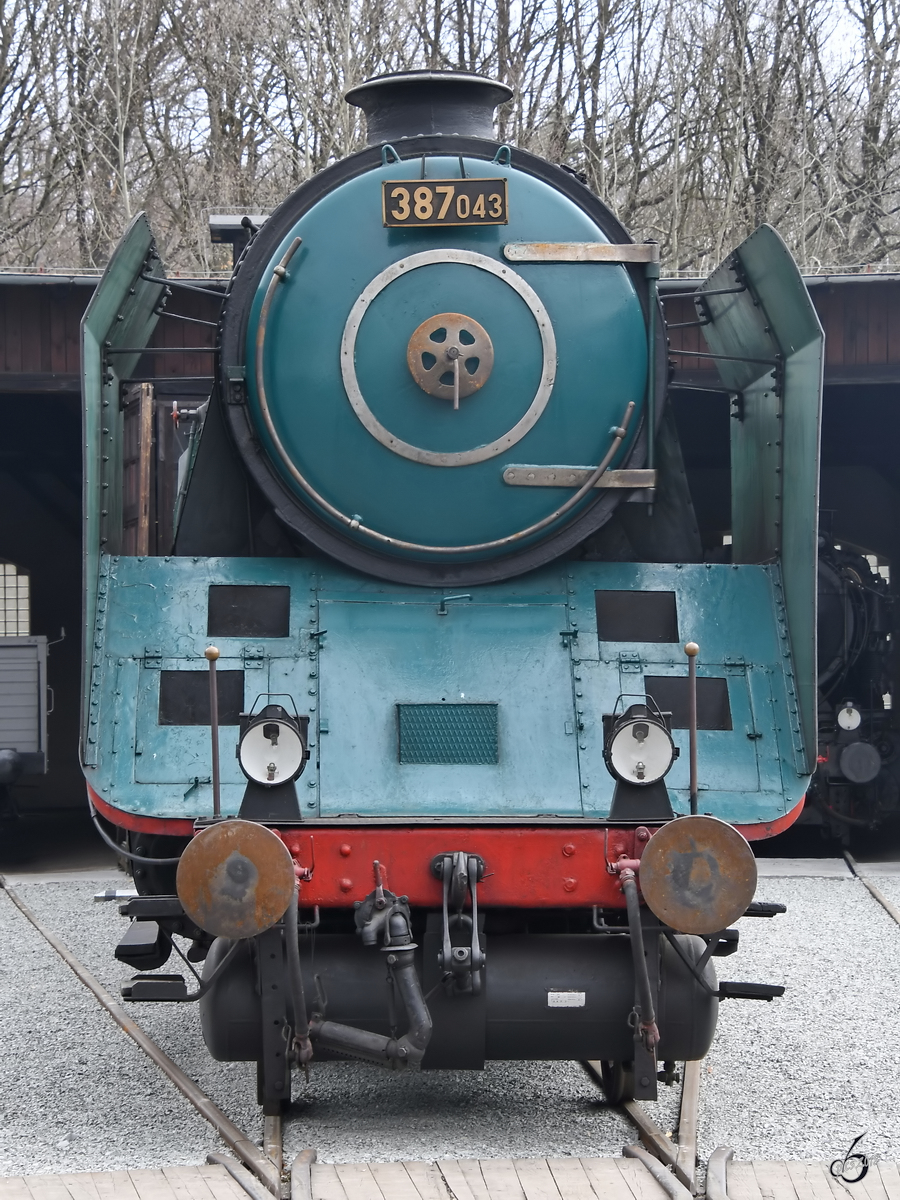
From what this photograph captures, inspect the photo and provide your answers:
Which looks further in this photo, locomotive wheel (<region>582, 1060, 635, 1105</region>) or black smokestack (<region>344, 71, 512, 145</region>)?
black smokestack (<region>344, 71, 512, 145</region>)

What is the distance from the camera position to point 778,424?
4691mm

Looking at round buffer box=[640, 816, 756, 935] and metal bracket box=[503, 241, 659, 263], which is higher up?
metal bracket box=[503, 241, 659, 263]

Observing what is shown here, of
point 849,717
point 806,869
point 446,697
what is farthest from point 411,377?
point 849,717

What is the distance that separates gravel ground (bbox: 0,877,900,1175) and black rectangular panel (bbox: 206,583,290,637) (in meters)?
1.36

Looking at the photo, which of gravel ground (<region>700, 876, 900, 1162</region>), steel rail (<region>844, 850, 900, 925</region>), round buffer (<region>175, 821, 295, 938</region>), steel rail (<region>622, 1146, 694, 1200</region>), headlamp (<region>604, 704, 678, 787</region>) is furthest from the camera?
steel rail (<region>844, 850, 900, 925</region>)

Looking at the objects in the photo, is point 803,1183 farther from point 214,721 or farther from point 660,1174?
point 214,721

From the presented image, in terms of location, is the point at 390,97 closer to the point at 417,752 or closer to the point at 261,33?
the point at 417,752

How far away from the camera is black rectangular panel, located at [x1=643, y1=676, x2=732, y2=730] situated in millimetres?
4293

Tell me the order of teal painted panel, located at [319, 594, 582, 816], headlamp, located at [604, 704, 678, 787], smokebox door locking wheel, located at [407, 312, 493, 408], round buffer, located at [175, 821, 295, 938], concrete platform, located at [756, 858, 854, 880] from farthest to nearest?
concrete platform, located at [756, 858, 854, 880] → smokebox door locking wheel, located at [407, 312, 493, 408] → teal painted panel, located at [319, 594, 582, 816] → headlamp, located at [604, 704, 678, 787] → round buffer, located at [175, 821, 295, 938]

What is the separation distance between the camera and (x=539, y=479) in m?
4.45

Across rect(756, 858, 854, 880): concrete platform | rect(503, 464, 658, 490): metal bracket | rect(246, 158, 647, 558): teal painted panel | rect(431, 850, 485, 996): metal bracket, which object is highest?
rect(246, 158, 647, 558): teal painted panel

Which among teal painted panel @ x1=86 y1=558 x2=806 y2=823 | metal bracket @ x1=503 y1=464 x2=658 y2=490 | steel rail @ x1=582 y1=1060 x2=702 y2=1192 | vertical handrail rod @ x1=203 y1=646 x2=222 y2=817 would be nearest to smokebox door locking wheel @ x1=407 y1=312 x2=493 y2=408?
metal bracket @ x1=503 y1=464 x2=658 y2=490

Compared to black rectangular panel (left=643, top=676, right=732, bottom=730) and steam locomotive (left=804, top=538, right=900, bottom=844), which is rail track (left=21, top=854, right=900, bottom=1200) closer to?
black rectangular panel (left=643, top=676, right=732, bottom=730)

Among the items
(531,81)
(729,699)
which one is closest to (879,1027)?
(729,699)
